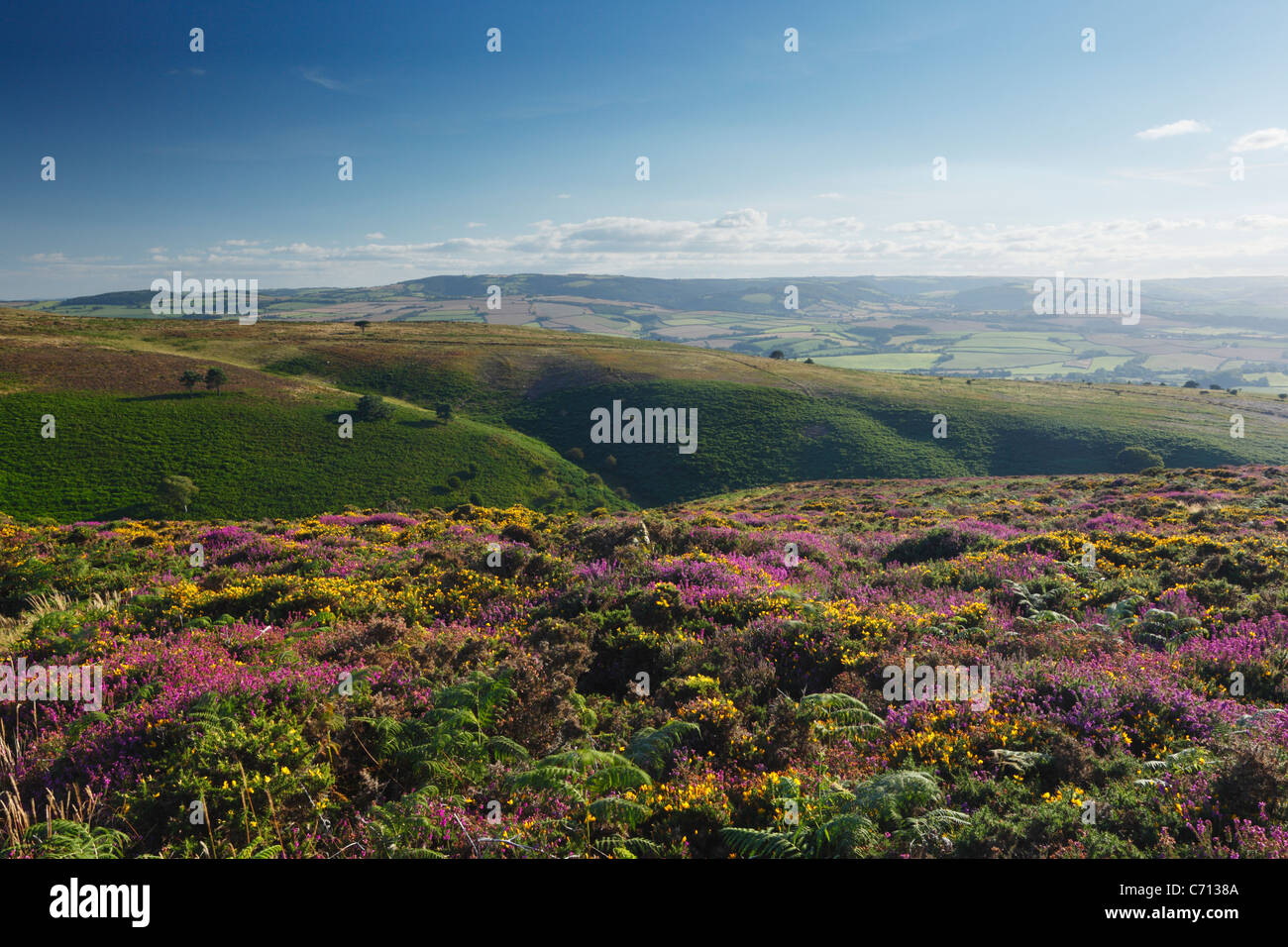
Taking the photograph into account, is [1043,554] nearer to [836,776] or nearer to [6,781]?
[836,776]

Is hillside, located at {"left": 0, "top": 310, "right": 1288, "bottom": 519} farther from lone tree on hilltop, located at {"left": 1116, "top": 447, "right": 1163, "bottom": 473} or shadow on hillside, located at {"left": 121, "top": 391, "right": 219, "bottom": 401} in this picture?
lone tree on hilltop, located at {"left": 1116, "top": 447, "right": 1163, "bottom": 473}

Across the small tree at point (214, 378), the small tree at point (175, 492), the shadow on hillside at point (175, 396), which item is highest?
the small tree at point (214, 378)

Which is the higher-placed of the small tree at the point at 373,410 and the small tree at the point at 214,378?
the small tree at the point at 214,378

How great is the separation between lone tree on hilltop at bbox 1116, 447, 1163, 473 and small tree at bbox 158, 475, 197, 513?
108 metres

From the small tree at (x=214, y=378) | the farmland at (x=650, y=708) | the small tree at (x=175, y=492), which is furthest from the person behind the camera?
the small tree at (x=214, y=378)

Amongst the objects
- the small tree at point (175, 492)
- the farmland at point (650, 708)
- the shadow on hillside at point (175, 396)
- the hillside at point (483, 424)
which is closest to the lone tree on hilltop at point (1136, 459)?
the hillside at point (483, 424)

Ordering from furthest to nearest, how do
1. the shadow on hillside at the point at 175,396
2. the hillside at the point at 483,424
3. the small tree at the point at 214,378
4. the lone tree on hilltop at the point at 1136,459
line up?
the small tree at the point at 214,378 < the lone tree on hilltop at the point at 1136,459 < the shadow on hillside at the point at 175,396 < the hillside at the point at 483,424

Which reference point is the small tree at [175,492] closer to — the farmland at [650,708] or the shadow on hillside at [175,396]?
the shadow on hillside at [175,396]

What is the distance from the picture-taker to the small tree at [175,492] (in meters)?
52.7

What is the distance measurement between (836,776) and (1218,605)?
9.87 m

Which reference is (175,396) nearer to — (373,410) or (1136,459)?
(373,410)

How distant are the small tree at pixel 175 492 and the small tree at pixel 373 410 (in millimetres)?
23007

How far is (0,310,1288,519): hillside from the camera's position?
58656 mm
